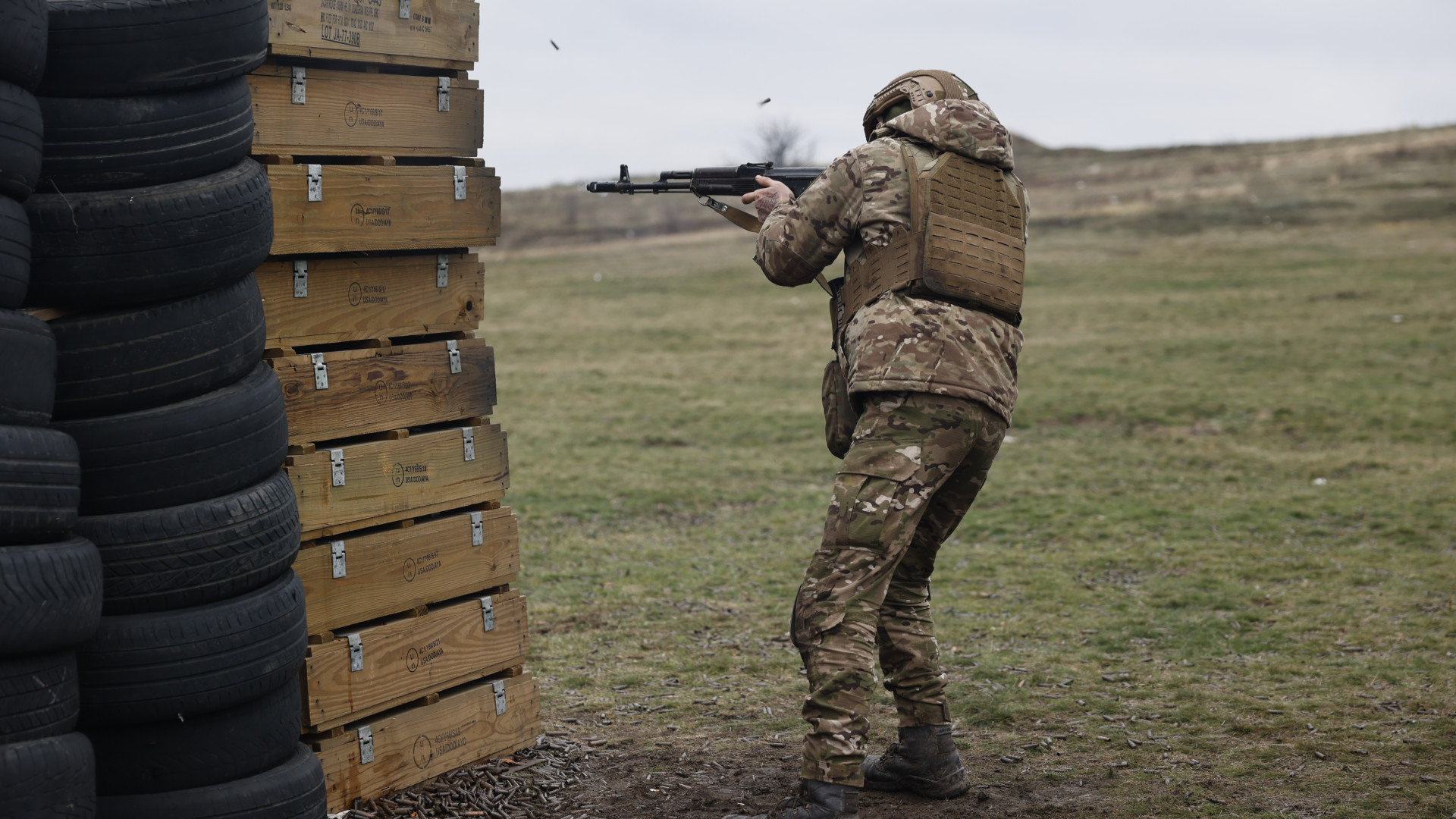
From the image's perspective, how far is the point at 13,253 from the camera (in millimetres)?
3242

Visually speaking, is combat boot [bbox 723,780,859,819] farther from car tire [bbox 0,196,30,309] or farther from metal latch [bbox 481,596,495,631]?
car tire [bbox 0,196,30,309]

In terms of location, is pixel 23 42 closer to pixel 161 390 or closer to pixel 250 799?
pixel 161 390

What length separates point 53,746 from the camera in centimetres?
315

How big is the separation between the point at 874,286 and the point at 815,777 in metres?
1.66

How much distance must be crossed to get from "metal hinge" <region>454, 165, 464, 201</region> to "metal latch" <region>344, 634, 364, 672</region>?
1700 millimetres

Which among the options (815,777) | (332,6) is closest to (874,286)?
(815,777)

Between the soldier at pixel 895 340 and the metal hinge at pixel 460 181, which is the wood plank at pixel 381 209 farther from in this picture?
the soldier at pixel 895 340

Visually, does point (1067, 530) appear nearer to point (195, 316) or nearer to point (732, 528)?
point (732, 528)

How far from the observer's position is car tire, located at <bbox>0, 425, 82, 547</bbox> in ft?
10.1

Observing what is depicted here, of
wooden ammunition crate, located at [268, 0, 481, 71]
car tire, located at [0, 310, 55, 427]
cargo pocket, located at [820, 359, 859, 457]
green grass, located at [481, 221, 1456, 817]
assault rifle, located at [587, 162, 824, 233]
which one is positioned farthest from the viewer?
green grass, located at [481, 221, 1456, 817]

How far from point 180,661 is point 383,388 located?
4.54 ft

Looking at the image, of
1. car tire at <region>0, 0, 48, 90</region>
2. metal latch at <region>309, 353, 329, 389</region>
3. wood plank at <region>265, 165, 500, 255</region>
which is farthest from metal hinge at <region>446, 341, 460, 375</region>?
car tire at <region>0, 0, 48, 90</region>

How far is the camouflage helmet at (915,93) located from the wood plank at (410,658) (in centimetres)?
242

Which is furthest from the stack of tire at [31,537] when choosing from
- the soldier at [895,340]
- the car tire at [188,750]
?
the soldier at [895,340]
